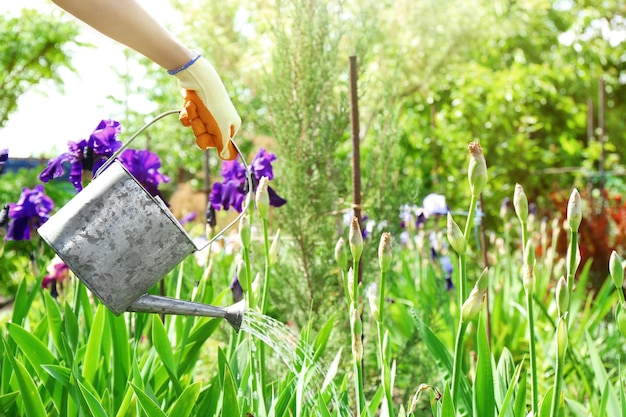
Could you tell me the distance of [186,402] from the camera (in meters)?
1.59

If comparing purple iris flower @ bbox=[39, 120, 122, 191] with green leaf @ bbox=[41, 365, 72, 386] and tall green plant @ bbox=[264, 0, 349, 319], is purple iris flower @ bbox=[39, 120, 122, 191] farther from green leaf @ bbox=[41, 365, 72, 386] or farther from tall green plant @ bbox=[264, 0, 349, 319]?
tall green plant @ bbox=[264, 0, 349, 319]

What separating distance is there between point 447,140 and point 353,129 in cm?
438

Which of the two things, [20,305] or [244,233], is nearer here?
[244,233]

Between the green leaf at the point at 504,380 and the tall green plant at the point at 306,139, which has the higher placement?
the tall green plant at the point at 306,139

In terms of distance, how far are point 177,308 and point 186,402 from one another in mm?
291

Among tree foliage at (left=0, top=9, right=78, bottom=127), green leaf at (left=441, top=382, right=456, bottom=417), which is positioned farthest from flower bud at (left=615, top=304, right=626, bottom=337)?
tree foliage at (left=0, top=9, right=78, bottom=127)

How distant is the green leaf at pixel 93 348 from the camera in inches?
70.1

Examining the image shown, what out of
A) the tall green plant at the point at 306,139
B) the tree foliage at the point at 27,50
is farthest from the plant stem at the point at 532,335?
the tree foliage at the point at 27,50

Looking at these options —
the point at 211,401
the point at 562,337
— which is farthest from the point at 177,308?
the point at 562,337

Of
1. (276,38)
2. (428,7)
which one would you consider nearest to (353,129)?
(276,38)

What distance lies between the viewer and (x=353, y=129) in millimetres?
2375

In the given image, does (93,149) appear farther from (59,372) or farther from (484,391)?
(484,391)

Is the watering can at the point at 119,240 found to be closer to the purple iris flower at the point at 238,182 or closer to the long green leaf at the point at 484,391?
the long green leaf at the point at 484,391

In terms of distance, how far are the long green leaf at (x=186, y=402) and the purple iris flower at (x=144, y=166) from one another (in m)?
0.78
